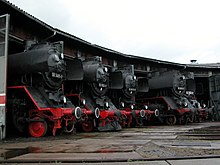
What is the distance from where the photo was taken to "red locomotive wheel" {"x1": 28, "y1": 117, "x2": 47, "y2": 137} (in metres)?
9.02

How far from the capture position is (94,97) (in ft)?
40.9

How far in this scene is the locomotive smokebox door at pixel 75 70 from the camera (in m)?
11.1

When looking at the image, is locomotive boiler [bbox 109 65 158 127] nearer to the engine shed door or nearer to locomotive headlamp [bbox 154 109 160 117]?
locomotive headlamp [bbox 154 109 160 117]

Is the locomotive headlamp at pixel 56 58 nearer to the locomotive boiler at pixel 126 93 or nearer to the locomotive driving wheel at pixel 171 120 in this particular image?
the locomotive boiler at pixel 126 93

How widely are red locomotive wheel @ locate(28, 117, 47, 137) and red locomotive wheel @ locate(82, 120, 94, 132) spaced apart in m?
2.78

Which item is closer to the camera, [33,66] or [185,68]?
[33,66]

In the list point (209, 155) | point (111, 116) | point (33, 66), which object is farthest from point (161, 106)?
point (209, 155)

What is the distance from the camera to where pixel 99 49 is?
16.0 metres

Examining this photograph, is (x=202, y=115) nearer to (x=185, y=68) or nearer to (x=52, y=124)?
(x=185, y=68)

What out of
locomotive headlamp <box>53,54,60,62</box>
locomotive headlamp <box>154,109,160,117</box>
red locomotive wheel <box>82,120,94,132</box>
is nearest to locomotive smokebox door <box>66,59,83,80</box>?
locomotive headlamp <box>53,54,60,62</box>

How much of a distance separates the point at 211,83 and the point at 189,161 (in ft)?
66.3

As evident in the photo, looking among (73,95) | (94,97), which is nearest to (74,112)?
(73,95)

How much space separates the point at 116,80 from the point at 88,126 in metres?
3.36

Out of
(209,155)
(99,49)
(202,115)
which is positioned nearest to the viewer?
(209,155)
